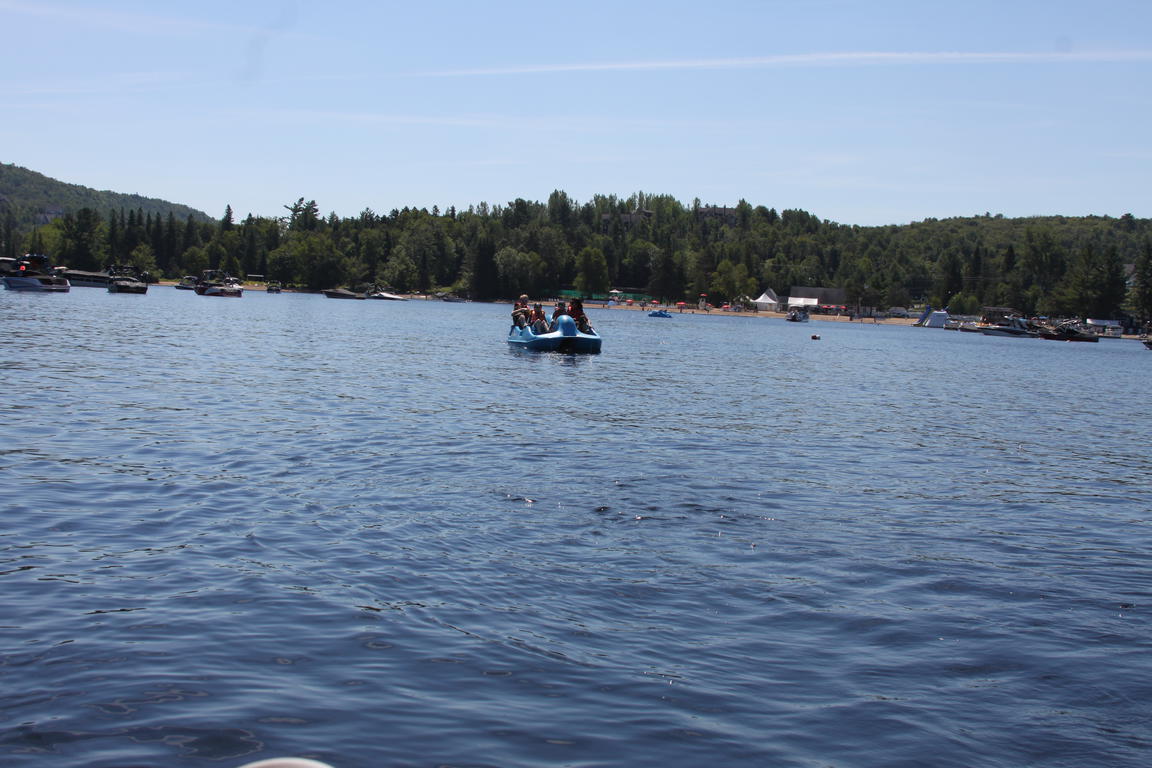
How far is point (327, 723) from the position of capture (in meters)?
7.39

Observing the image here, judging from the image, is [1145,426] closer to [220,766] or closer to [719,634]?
[719,634]

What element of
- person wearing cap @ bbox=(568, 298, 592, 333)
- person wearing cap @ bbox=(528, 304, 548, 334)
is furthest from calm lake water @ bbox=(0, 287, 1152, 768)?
person wearing cap @ bbox=(528, 304, 548, 334)

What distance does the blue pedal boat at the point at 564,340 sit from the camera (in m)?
52.6

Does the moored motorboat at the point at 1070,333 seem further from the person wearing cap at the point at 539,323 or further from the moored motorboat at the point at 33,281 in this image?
the moored motorboat at the point at 33,281

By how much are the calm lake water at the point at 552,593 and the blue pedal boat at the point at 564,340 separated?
26.7 metres

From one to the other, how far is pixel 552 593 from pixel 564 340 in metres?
42.2

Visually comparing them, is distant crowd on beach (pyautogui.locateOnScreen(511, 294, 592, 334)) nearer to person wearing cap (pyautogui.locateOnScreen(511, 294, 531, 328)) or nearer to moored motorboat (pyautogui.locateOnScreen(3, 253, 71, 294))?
person wearing cap (pyautogui.locateOnScreen(511, 294, 531, 328))

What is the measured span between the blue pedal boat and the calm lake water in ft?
87.6

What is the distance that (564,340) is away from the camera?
52844 mm

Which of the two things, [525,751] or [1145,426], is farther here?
[1145,426]

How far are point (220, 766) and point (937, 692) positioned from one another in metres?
6.21

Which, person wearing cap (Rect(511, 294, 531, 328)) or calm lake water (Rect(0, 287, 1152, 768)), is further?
person wearing cap (Rect(511, 294, 531, 328))

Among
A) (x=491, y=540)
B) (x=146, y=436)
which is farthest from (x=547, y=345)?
(x=491, y=540)

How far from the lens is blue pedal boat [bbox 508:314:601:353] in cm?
5262
